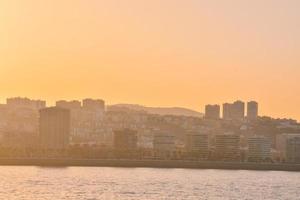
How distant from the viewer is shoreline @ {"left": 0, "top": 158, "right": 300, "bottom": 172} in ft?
546

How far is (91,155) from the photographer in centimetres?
17975

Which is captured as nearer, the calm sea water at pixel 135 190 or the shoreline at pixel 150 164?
the calm sea water at pixel 135 190

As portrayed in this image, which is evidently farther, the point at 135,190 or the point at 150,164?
the point at 150,164

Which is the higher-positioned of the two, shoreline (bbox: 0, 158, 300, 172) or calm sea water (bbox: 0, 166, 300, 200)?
shoreline (bbox: 0, 158, 300, 172)

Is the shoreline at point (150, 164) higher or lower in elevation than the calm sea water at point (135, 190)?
higher

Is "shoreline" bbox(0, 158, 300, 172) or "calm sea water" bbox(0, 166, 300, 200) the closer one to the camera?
"calm sea water" bbox(0, 166, 300, 200)

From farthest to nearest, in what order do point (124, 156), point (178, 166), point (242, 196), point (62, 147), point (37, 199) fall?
point (62, 147) < point (124, 156) < point (178, 166) < point (242, 196) < point (37, 199)

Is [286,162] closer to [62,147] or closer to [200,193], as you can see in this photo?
[62,147]

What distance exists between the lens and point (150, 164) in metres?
171

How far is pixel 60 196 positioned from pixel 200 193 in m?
14.4

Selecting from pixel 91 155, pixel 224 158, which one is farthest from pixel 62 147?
pixel 224 158

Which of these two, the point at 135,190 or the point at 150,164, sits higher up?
the point at 150,164

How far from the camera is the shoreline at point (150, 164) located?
6550 inches

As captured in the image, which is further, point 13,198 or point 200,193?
point 200,193
